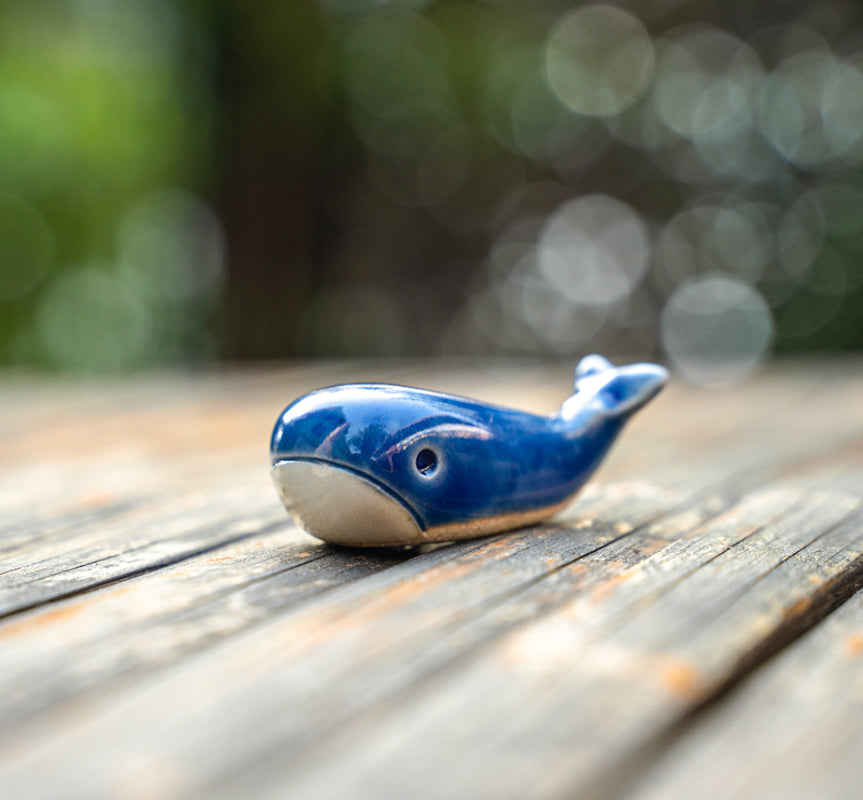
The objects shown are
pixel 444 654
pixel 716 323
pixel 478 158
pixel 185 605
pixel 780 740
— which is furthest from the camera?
pixel 478 158

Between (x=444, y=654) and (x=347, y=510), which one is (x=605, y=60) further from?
(x=444, y=654)

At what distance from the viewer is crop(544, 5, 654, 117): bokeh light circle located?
8.70 meters

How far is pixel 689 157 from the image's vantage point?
28.2 ft

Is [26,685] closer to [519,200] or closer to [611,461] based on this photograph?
[611,461]

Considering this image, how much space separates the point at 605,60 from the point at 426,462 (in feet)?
27.5

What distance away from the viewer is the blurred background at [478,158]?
7.88 meters

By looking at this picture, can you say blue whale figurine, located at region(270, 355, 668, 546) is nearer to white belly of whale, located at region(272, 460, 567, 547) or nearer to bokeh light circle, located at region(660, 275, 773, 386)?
white belly of whale, located at region(272, 460, 567, 547)

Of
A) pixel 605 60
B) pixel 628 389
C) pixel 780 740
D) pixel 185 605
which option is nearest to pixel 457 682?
pixel 780 740

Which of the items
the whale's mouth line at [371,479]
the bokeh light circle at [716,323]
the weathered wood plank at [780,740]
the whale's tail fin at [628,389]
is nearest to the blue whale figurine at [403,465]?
the whale's mouth line at [371,479]

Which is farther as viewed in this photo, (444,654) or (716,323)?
(716,323)

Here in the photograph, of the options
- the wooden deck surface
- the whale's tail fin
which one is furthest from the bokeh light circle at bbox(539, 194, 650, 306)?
the whale's tail fin

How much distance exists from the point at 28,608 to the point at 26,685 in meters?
0.27

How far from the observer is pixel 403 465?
1.20 metres

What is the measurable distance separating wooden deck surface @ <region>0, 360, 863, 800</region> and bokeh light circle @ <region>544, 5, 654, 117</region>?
7626mm
